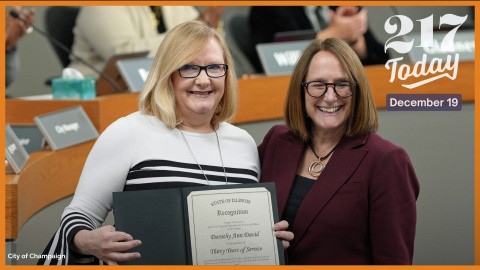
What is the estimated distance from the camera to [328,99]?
220 cm

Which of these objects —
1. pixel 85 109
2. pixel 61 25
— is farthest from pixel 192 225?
pixel 61 25

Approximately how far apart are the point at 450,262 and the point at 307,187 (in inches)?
78.7

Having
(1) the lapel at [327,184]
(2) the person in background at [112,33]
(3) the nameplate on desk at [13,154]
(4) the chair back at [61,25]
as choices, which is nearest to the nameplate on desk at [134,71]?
(2) the person in background at [112,33]

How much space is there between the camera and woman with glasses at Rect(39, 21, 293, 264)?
6.80 feet

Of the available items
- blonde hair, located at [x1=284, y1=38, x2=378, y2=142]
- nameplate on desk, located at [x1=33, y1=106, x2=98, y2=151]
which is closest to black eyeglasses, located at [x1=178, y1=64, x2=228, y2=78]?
blonde hair, located at [x1=284, y1=38, x2=378, y2=142]

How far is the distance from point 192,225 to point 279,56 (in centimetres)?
223

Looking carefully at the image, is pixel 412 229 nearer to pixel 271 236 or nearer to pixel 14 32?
pixel 271 236

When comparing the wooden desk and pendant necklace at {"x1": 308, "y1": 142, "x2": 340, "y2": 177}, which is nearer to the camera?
pendant necklace at {"x1": 308, "y1": 142, "x2": 340, "y2": 177}

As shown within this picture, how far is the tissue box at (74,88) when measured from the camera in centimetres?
337

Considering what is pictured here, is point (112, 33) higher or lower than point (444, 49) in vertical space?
higher

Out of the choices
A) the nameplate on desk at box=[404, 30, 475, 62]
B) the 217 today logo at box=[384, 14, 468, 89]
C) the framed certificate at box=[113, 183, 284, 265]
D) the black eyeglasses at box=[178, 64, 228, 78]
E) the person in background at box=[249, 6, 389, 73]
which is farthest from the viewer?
the person in background at box=[249, 6, 389, 73]

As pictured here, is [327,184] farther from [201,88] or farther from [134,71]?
[134,71]

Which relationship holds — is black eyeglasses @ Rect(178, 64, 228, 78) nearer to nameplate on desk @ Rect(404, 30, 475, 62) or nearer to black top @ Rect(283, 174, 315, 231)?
black top @ Rect(283, 174, 315, 231)

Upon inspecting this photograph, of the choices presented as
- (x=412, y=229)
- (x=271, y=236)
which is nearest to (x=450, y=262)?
(x=412, y=229)
